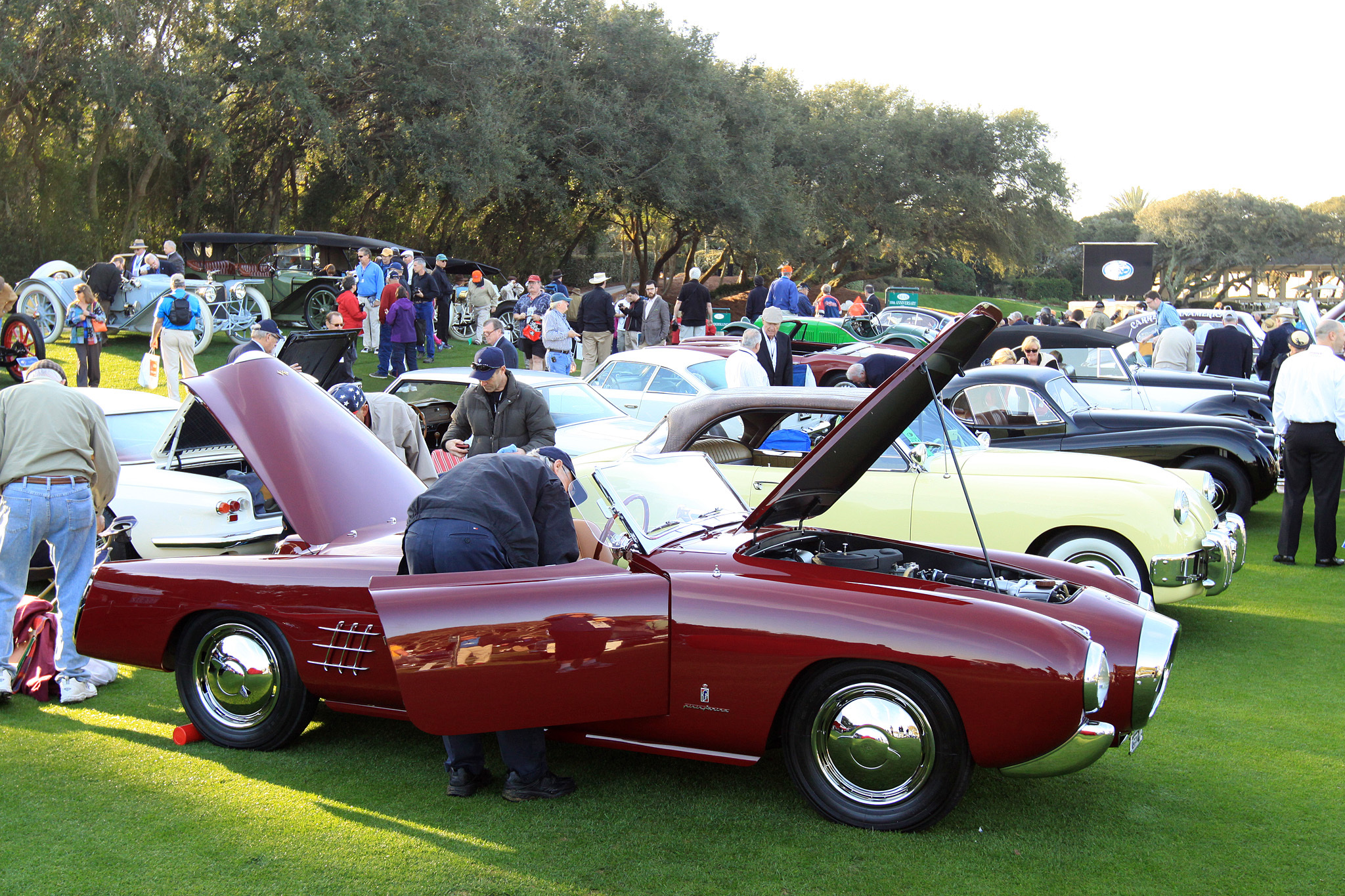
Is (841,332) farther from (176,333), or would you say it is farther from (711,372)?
(176,333)

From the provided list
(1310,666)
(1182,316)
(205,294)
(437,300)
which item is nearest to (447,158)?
(437,300)

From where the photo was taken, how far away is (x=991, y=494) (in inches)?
263

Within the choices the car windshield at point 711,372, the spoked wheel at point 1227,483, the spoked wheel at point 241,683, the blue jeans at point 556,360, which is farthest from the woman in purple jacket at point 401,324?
the spoked wheel at point 241,683

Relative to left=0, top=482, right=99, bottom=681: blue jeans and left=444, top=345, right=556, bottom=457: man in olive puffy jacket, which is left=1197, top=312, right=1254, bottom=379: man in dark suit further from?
left=0, top=482, right=99, bottom=681: blue jeans

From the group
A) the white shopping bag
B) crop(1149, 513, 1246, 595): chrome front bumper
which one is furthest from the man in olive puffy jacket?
the white shopping bag

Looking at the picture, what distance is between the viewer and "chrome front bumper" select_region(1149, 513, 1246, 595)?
249 inches

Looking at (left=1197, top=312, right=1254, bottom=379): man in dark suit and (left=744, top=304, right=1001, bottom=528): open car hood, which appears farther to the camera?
(left=1197, top=312, right=1254, bottom=379): man in dark suit

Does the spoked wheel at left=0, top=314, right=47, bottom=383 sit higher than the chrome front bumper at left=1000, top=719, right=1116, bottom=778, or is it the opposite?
the spoked wheel at left=0, top=314, right=47, bottom=383

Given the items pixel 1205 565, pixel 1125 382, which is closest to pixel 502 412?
pixel 1205 565

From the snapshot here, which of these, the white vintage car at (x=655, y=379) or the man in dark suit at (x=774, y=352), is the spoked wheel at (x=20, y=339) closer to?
the white vintage car at (x=655, y=379)

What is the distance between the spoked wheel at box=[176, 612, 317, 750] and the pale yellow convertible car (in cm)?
292

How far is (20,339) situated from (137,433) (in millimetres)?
7874

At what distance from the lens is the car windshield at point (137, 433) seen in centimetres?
763

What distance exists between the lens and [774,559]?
4.20 m
